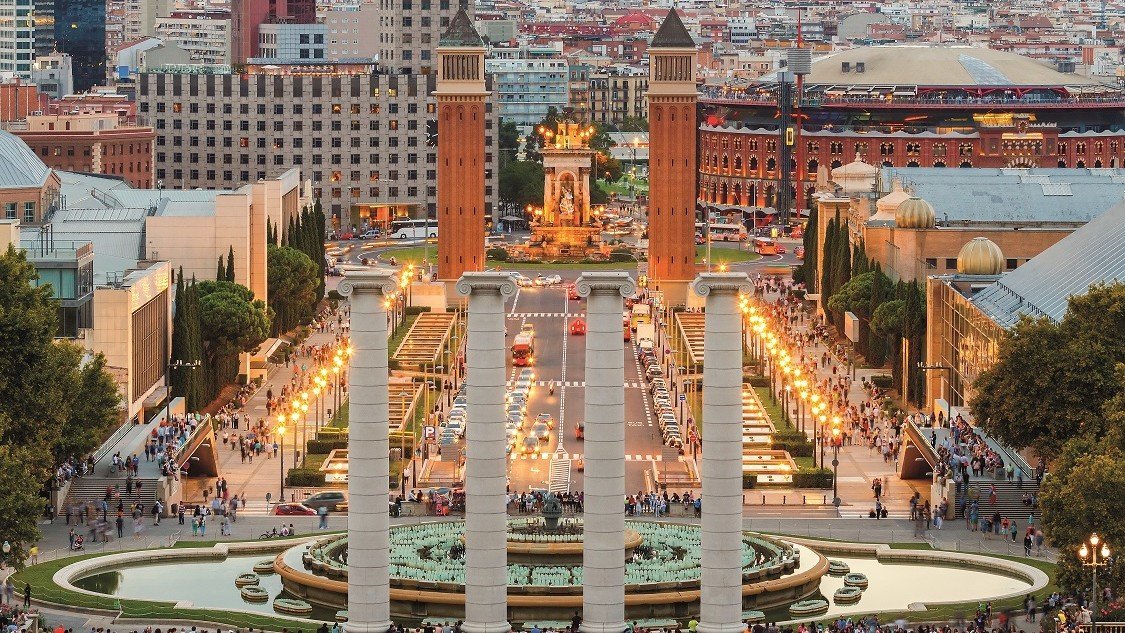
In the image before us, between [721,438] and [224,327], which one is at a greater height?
[721,438]

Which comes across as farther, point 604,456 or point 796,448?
point 796,448

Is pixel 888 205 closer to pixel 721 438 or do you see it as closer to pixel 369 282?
pixel 721 438

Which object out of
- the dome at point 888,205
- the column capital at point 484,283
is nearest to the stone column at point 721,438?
the column capital at point 484,283

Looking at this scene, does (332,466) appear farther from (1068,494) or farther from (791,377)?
(1068,494)

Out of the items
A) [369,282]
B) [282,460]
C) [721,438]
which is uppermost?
[369,282]

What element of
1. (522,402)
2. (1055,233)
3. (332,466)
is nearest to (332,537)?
(332,466)

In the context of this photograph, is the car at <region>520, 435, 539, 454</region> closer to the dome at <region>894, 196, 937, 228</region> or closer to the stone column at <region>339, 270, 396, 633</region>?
the dome at <region>894, 196, 937, 228</region>

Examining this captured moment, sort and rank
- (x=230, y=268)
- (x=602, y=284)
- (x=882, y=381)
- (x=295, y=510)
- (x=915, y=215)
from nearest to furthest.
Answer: (x=602, y=284) → (x=295, y=510) → (x=882, y=381) → (x=230, y=268) → (x=915, y=215)

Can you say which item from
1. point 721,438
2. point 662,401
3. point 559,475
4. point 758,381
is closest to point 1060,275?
point 559,475
